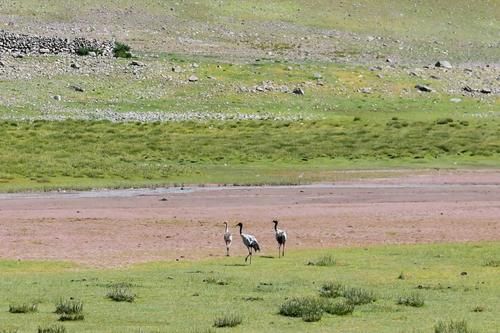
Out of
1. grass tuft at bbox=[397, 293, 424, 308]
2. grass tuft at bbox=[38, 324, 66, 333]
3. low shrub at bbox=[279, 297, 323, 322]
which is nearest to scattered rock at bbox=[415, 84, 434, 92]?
grass tuft at bbox=[397, 293, 424, 308]

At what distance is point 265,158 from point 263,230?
1847cm

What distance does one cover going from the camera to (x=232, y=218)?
37.3m

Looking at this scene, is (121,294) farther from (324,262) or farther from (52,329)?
(324,262)

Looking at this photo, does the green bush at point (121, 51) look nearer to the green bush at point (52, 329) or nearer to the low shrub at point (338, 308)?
the low shrub at point (338, 308)

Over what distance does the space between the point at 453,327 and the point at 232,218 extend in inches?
748

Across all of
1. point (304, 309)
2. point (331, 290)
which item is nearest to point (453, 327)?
point (304, 309)

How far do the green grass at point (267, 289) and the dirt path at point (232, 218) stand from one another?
2.06 m

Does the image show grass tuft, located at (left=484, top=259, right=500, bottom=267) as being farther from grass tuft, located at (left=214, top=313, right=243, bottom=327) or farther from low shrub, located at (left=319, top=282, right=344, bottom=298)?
grass tuft, located at (left=214, top=313, right=243, bottom=327)

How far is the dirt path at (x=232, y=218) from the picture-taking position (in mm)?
31984

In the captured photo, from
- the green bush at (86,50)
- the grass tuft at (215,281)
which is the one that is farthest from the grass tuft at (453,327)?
the green bush at (86,50)

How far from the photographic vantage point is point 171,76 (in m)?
71.3

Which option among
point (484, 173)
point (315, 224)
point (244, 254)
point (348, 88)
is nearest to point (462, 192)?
point (484, 173)

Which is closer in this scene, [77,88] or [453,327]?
[453,327]

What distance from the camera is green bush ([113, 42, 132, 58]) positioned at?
7544cm
